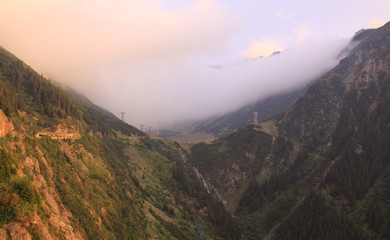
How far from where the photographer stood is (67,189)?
165 ft

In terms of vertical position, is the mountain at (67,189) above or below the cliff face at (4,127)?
below

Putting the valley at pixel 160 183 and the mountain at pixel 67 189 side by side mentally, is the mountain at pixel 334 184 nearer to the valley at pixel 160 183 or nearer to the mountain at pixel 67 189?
the valley at pixel 160 183

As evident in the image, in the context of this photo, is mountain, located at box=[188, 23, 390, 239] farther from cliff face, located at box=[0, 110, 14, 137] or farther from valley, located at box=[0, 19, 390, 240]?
cliff face, located at box=[0, 110, 14, 137]

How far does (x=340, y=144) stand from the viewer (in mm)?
163000

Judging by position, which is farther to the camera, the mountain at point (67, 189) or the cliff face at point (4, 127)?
the cliff face at point (4, 127)

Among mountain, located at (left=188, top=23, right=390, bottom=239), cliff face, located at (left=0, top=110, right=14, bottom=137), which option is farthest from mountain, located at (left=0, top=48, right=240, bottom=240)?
mountain, located at (left=188, top=23, right=390, bottom=239)

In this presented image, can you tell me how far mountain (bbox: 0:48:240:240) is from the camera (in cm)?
3497

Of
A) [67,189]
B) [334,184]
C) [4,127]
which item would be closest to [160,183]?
[67,189]

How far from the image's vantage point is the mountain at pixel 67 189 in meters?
35.0

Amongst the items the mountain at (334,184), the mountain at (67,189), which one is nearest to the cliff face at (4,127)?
the mountain at (67,189)

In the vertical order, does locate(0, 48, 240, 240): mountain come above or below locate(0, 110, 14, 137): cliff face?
below

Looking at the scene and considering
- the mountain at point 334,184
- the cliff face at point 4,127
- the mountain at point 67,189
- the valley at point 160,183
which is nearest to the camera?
the mountain at point 67,189

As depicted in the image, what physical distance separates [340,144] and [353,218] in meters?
71.9

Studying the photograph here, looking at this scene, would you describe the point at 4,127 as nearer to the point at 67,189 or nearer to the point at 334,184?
the point at 67,189
